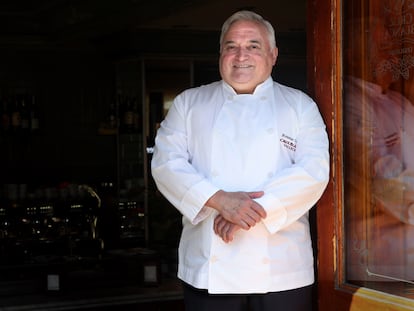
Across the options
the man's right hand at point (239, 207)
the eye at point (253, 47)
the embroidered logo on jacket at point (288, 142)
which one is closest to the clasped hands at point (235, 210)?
the man's right hand at point (239, 207)

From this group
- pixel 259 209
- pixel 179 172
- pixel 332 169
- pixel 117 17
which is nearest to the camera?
pixel 259 209

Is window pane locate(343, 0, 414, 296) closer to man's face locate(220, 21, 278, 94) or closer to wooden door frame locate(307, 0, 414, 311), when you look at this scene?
wooden door frame locate(307, 0, 414, 311)

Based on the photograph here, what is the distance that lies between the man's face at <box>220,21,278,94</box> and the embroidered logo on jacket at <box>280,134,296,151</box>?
0.21 metres

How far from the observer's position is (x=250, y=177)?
7.82 ft

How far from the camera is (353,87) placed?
99.2 inches

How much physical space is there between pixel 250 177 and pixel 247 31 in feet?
1.54

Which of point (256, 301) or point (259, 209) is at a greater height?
point (259, 209)

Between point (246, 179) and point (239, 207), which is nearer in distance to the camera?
point (239, 207)

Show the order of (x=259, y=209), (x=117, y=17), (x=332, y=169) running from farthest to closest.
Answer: (x=117, y=17) < (x=332, y=169) < (x=259, y=209)

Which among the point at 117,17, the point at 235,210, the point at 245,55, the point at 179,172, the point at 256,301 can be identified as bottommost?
the point at 256,301

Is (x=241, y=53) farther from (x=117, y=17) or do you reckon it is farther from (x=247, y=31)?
(x=117, y=17)

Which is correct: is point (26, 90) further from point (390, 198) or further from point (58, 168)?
point (390, 198)

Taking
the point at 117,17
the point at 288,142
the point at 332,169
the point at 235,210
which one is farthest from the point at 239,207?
the point at 117,17

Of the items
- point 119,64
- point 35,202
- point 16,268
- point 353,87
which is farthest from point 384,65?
point 119,64
